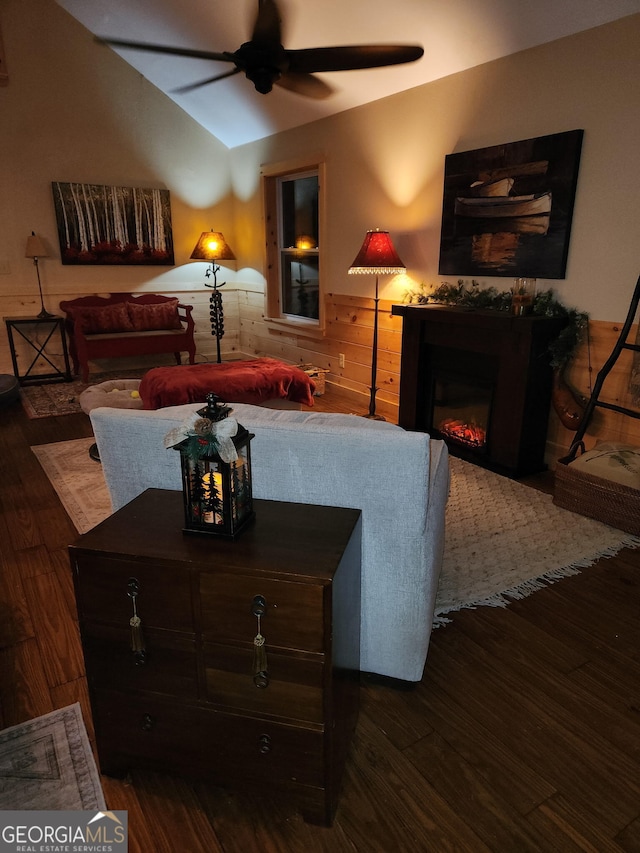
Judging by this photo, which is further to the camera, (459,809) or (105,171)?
(105,171)

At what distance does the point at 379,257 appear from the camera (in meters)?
4.03

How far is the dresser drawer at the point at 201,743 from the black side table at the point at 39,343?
4969mm

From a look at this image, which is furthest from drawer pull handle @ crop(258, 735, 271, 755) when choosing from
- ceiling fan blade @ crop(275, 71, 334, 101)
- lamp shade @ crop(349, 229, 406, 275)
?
ceiling fan blade @ crop(275, 71, 334, 101)

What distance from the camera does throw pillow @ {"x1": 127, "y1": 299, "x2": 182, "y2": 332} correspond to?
19.7 ft

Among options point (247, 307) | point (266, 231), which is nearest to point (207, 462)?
point (266, 231)

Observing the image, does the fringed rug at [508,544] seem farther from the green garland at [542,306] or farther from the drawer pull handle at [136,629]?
the drawer pull handle at [136,629]

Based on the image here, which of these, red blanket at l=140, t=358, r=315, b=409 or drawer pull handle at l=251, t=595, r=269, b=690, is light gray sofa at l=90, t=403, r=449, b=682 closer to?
drawer pull handle at l=251, t=595, r=269, b=690

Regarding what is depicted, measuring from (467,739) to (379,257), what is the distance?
3.24m

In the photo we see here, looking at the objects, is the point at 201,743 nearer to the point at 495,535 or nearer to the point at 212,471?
the point at 212,471

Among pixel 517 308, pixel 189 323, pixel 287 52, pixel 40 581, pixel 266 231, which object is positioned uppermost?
pixel 287 52

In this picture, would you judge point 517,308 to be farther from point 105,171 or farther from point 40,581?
point 105,171

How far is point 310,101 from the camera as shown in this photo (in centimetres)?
473

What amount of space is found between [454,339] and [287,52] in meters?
1.86

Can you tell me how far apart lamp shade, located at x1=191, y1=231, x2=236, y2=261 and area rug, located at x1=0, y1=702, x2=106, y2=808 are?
212 inches
